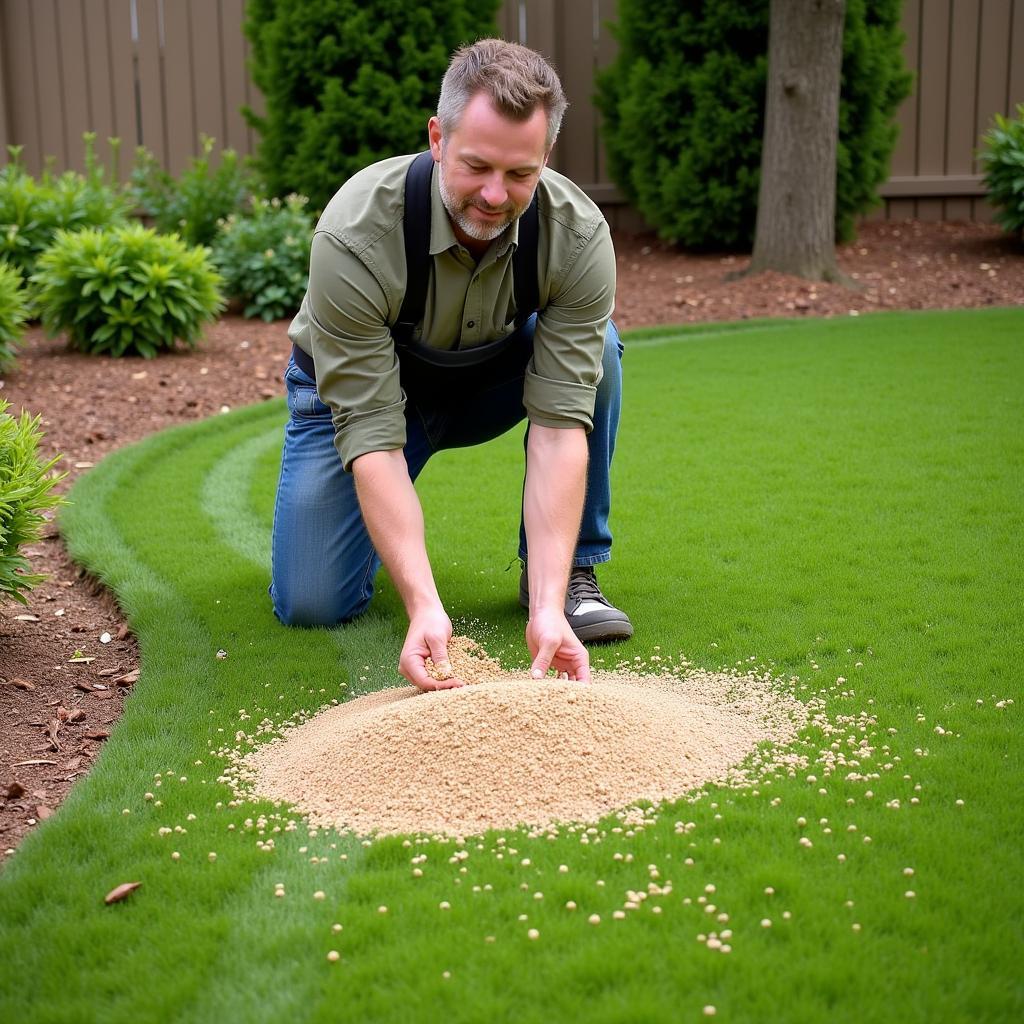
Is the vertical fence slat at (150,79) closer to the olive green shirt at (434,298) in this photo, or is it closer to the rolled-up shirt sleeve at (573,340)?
the olive green shirt at (434,298)

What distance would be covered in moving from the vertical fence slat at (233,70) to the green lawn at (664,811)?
582cm

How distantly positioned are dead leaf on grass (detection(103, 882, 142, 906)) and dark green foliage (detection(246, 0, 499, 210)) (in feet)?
24.1

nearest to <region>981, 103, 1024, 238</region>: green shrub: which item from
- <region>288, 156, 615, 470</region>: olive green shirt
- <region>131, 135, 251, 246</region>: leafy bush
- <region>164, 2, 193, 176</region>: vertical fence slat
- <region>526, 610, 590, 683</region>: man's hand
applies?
<region>131, 135, 251, 246</region>: leafy bush

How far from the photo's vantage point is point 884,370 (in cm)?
643

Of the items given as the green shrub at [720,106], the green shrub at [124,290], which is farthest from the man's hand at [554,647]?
the green shrub at [720,106]

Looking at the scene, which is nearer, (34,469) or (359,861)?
(359,861)

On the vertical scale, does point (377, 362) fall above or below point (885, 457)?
above

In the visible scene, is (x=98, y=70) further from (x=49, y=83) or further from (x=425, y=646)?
(x=425, y=646)

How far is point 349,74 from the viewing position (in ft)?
30.0

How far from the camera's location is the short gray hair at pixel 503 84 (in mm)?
2709

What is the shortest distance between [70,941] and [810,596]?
7.52 ft

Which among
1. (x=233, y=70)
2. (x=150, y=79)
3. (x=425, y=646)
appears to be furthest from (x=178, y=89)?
(x=425, y=646)

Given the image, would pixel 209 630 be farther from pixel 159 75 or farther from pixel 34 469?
pixel 159 75

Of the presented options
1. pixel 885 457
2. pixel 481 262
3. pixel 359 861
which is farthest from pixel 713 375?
pixel 359 861
